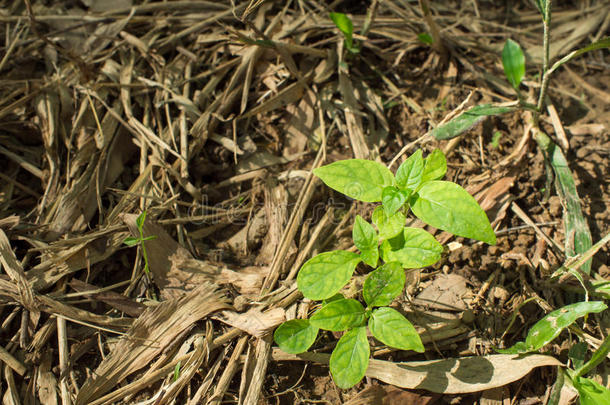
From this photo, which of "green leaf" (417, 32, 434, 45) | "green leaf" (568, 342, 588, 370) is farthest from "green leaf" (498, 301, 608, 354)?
"green leaf" (417, 32, 434, 45)

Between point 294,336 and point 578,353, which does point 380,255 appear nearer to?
point 294,336

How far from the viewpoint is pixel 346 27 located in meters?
1.97

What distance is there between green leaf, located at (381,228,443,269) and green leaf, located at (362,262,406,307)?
0.04m

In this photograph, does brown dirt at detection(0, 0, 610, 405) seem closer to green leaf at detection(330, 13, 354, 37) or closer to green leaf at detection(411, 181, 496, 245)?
green leaf at detection(330, 13, 354, 37)

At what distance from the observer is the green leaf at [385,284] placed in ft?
4.37

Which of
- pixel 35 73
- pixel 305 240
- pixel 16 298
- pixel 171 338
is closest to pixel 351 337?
pixel 305 240

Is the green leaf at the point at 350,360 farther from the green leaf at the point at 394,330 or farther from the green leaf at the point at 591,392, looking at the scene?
the green leaf at the point at 591,392

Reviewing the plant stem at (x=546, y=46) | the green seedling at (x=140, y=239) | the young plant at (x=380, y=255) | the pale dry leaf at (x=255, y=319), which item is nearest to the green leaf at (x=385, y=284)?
the young plant at (x=380, y=255)

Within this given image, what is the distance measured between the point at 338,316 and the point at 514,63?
1315 mm

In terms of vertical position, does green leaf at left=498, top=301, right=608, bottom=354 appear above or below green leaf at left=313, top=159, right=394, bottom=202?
below

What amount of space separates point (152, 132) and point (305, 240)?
0.80 m

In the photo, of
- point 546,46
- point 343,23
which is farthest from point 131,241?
point 546,46

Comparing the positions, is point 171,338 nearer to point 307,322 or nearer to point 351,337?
point 307,322

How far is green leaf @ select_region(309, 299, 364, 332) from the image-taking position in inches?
51.6
